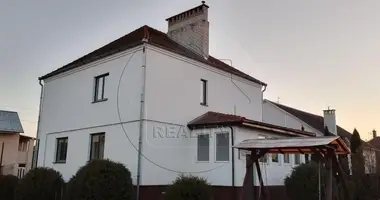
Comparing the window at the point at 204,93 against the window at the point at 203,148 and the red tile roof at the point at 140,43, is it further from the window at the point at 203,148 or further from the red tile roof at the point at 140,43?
the window at the point at 203,148

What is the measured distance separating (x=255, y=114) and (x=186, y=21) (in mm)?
6505

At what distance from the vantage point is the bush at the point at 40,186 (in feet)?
50.1

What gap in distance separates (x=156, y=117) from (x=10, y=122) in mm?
24783

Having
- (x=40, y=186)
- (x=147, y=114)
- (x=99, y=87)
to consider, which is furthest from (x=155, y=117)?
(x=40, y=186)

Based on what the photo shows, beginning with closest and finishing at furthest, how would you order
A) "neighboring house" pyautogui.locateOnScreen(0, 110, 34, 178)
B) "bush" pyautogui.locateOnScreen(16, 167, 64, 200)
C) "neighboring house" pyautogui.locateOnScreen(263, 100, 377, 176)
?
"bush" pyautogui.locateOnScreen(16, 167, 64, 200)
"neighboring house" pyautogui.locateOnScreen(263, 100, 377, 176)
"neighboring house" pyautogui.locateOnScreen(0, 110, 34, 178)

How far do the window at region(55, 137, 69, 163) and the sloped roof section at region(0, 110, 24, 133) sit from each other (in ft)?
58.1

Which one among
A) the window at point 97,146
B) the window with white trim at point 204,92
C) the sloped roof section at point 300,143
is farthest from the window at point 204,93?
the sloped roof section at point 300,143

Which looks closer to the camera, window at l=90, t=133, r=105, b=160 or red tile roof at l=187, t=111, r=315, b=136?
red tile roof at l=187, t=111, r=315, b=136

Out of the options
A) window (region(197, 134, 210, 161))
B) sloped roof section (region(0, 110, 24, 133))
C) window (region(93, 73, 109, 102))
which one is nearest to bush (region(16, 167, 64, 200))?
window (region(93, 73, 109, 102))

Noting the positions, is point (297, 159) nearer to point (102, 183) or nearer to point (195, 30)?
point (195, 30)

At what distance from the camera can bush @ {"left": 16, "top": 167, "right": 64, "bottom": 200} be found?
15281 mm

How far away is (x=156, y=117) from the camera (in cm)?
1548

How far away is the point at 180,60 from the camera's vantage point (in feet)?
55.7

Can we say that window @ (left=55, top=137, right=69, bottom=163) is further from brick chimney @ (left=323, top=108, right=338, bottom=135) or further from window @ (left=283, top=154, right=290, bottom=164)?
brick chimney @ (left=323, top=108, right=338, bottom=135)
